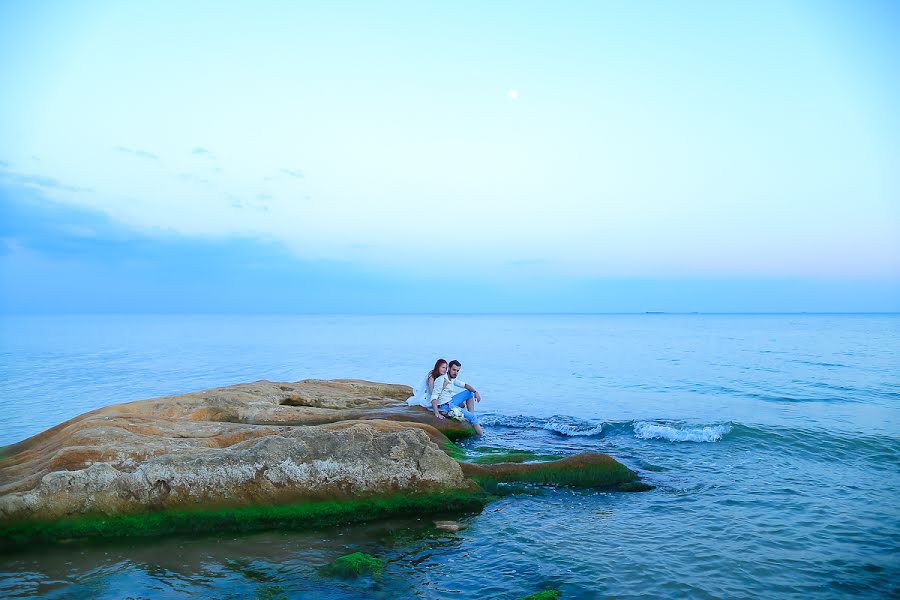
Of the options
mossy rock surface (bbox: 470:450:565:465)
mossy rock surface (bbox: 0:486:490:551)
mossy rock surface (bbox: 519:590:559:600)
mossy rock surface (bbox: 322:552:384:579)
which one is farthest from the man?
mossy rock surface (bbox: 519:590:559:600)

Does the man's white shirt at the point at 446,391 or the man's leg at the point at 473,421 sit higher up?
the man's white shirt at the point at 446,391

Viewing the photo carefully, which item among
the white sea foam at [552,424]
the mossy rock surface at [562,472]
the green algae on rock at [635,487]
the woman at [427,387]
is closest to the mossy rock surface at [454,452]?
the mossy rock surface at [562,472]

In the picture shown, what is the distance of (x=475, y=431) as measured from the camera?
18781 mm

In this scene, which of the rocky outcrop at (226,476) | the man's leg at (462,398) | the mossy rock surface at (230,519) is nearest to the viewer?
the mossy rock surface at (230,519)

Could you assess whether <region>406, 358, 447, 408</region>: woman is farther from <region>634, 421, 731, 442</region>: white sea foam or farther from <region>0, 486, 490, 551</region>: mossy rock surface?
<region>634, 421, 731, 442</region>: white sea foam

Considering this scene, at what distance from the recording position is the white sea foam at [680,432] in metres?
18.7

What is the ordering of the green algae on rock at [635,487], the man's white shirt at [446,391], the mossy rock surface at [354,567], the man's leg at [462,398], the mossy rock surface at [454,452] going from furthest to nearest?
the man's leg at [462,398] < the man's white shirt at [446,391] < the mossy rock surface at [454,452] < the green algae on rock at [635,487] < the mossy rock surface at [354,567]

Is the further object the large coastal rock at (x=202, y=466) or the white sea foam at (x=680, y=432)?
the white sea foam at (x=680, y=432)

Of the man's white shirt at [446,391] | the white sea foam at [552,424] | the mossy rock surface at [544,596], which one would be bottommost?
the white sea foam at [552,424]

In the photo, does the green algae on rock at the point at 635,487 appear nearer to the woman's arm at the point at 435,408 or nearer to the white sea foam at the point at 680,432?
the white sea foam at the point at 680,432

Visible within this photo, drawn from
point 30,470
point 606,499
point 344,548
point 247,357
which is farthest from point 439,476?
point 247,357

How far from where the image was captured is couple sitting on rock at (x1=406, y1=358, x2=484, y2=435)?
18.4 meters

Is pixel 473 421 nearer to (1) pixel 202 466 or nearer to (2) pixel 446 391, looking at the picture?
(2) pixel 446 391

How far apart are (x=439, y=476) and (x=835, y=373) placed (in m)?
37.2
